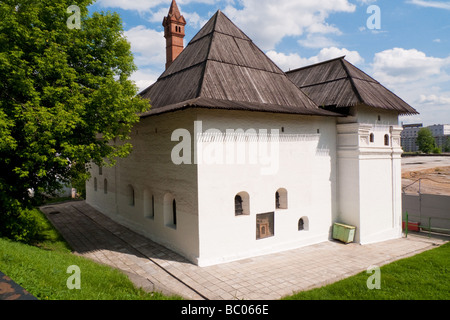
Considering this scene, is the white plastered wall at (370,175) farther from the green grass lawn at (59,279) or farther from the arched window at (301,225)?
the green grass lawn at (59,279)

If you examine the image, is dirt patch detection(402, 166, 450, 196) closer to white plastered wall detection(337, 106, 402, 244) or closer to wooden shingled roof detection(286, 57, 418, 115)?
white plastered wall detection(337, 106, 402, 244)

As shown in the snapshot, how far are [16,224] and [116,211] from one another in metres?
6.90

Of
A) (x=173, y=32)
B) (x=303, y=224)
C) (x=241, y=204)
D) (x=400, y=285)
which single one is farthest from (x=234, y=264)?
(x=173, y=32)

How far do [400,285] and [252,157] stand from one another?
6.33 m

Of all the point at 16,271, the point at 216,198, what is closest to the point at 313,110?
the point at 216,198

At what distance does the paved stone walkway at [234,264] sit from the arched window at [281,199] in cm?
192

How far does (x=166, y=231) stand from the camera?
12.7 metres

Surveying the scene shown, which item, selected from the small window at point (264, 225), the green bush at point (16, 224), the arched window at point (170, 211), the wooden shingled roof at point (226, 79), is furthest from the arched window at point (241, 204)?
the green bush at point (16, 224)

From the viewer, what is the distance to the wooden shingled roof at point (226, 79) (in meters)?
11.6

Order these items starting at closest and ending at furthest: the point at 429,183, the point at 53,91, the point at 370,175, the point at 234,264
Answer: the point at 53,91 < the point at 234,264 < the point at 370,175 < the point at 429,183

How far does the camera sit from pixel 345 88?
14.5m

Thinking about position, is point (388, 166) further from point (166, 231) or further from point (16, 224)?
point (16, 224)

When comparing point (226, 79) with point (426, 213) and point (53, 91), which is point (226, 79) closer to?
point (53, 91)

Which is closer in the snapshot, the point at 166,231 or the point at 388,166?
the point at 166,231
